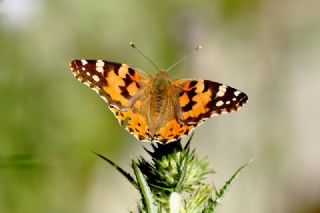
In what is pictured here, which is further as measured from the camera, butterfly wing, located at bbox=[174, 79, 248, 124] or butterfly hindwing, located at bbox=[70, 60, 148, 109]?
butterfly hindwing, located at bbox=[70, 60, 148, 109]

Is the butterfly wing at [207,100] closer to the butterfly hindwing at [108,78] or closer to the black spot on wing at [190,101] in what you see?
the black spot on wing at [190,101]

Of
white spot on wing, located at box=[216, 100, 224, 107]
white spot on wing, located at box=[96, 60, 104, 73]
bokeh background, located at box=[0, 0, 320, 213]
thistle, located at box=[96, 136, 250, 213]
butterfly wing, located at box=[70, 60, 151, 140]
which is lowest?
thistle, located at box=[96, 136, 250, 213]

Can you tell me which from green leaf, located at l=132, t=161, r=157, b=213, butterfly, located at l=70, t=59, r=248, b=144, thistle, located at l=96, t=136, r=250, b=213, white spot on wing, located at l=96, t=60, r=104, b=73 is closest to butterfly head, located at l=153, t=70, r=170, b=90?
butterfly, located at l=70, t=59, r=248, b=144

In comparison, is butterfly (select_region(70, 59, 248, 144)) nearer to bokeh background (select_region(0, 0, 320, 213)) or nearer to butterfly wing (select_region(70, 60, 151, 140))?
butterfly wing (select_region(70, 60, 151, 140))

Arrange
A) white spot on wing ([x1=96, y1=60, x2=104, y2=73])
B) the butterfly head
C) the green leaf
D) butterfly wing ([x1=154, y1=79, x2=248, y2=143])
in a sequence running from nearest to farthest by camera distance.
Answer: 1. the green leaf
2. butterfly wing ([x1=154, y1=79, x2=248, y2=143])
3. white spot on wing ([x1=96, y1=60, x2=104, y2=73])
4. the butterfly head

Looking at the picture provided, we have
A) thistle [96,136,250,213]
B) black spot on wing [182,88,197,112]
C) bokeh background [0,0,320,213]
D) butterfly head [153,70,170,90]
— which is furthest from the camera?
bokeh background [0,0,320,213]
